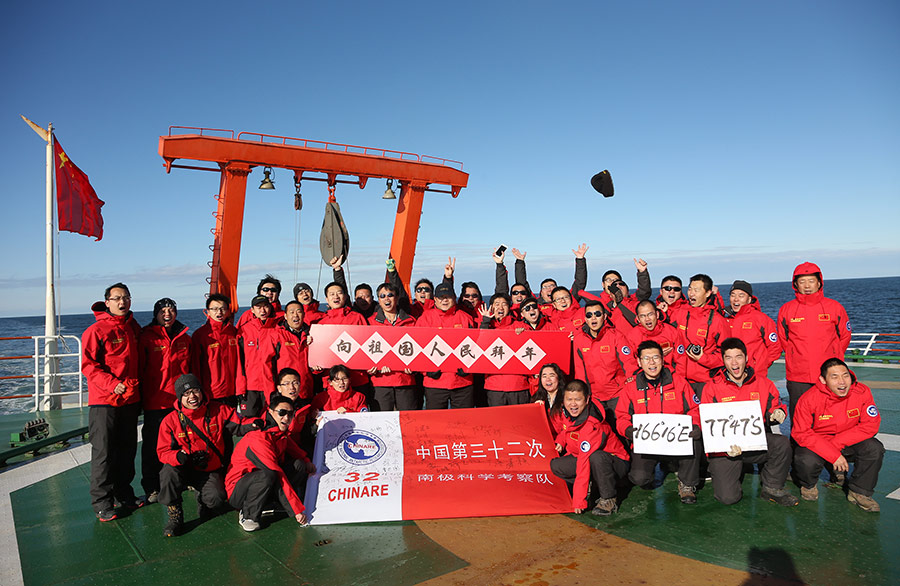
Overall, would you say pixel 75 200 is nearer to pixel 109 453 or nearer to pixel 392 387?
pixel 109 453

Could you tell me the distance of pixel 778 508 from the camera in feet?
16.2

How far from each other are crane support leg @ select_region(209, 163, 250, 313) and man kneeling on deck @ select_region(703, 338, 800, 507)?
31.6 feet

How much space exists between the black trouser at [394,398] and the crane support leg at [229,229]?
641 centimetres

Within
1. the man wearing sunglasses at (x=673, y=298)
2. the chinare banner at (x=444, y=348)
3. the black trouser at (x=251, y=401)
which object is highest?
the man wearing sunglasses at (x=673, y=298)

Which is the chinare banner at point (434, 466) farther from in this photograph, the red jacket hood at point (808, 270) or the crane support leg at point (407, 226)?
the crane support leg at point (407, 226)

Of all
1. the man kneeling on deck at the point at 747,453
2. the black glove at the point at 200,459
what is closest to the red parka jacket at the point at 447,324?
the black glove at the point at 200,459

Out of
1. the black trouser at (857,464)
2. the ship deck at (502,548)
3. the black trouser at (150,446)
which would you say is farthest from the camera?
the black trouser at (150,446)

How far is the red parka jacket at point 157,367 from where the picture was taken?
5.45m

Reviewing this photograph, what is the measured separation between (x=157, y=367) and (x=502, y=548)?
11.9ft

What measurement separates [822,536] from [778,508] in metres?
0.62

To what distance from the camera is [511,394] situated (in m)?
6.70

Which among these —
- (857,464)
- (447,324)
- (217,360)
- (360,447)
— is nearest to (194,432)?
(217,360)

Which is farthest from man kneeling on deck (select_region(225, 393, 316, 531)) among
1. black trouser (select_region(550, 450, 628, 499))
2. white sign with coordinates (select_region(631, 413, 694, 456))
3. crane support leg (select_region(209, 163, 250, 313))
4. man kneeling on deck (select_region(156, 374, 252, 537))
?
crane support leg (select_region(209, 163, 250, 313))

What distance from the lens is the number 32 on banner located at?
5.14 metres
